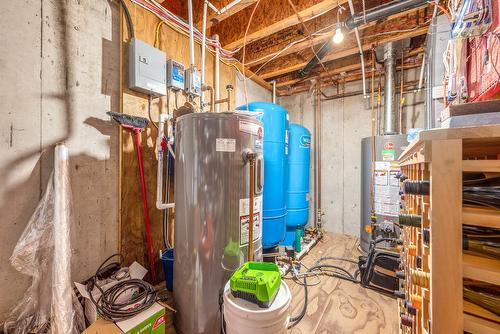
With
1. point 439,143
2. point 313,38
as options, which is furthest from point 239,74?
point 439,143

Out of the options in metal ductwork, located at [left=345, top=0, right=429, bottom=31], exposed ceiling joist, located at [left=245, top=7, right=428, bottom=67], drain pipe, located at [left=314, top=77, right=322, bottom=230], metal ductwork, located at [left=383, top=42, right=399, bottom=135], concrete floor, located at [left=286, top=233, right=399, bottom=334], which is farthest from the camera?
drain pipe, located at [left=314, top=77, right=322, bottom=230]

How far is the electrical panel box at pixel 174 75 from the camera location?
72.7 inches

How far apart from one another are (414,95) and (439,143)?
315cm

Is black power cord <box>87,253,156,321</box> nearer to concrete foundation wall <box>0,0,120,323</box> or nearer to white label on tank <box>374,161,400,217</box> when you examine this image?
concrete foundation wall <box>0,0,120,323</box>

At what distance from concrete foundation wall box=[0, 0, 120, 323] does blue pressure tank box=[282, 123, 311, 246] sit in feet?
6.16

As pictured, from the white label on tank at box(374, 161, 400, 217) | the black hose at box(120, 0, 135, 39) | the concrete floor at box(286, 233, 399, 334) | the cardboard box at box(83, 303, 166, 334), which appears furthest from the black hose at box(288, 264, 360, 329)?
the black hose at box(120, 0, 135, 39)

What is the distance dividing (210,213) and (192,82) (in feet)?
4.45

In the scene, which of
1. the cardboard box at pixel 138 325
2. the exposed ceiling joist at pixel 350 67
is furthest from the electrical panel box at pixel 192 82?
the exposed ceiling joist at pixel 350 67

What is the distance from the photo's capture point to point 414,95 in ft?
9.33

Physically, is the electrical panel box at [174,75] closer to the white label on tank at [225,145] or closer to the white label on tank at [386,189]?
the white label on tank at [225,145]

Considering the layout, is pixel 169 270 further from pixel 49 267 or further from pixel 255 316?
pixel 255 316

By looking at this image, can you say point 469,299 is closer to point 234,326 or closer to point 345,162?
point 234,326

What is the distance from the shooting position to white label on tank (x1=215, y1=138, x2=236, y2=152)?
4.04ft

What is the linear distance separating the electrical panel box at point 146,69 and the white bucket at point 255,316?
161 cm
